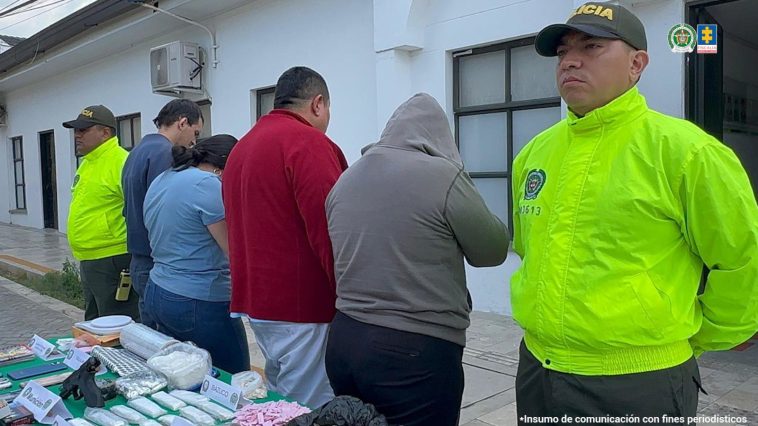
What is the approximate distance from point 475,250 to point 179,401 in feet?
3.69

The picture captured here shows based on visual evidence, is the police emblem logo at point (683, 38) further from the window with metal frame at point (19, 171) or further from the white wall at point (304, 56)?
the window with metal frame at point (19, 171)

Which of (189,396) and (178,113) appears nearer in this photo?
(189,396)

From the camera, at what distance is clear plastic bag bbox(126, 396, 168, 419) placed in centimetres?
197

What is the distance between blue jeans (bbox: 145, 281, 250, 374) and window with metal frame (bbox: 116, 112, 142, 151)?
29.9 ft

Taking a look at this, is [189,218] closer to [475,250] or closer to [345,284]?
[345,284]

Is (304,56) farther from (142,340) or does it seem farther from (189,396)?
(189,396)

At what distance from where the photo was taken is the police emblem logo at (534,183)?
1.82 meters

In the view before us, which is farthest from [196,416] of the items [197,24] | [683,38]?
[197,24]

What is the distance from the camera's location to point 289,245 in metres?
2.27

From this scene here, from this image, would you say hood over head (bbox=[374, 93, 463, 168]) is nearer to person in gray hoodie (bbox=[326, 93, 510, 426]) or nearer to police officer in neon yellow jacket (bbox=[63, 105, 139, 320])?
person in gray hoodie (bbox=[326, 93, 510, 426])

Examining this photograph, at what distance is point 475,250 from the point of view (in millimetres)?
1938

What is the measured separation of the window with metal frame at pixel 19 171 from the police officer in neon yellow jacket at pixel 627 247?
56.7 ft

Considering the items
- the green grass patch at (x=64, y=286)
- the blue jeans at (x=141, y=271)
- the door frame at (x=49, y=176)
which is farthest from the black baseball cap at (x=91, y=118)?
the door frame at (x=49, y=176)

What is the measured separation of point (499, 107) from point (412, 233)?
3971 mm
